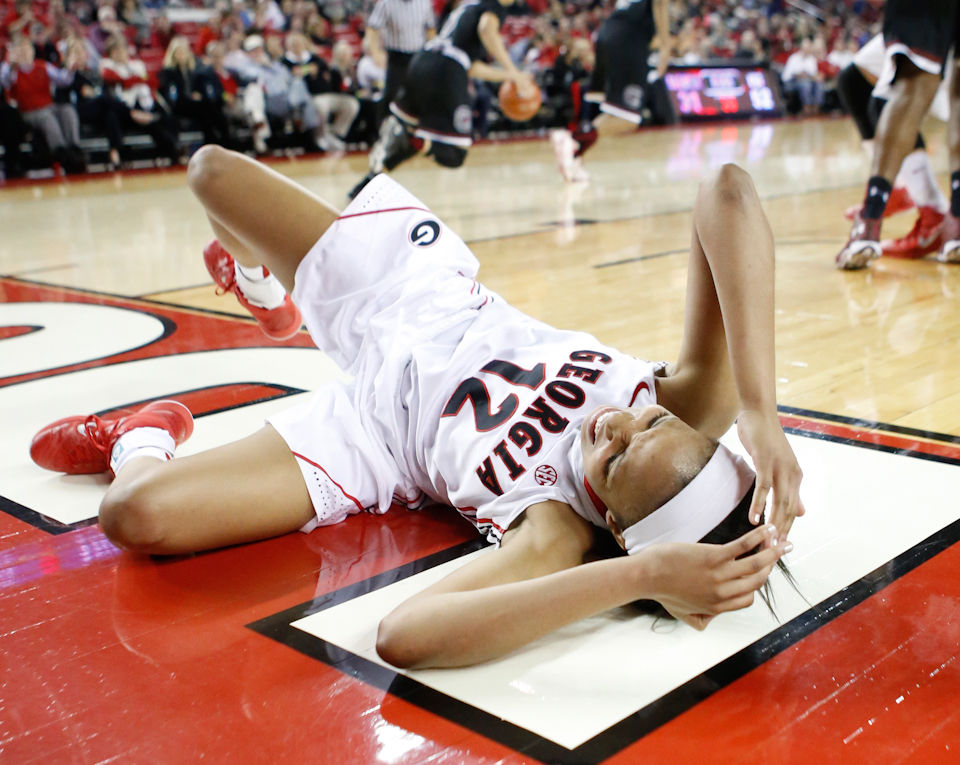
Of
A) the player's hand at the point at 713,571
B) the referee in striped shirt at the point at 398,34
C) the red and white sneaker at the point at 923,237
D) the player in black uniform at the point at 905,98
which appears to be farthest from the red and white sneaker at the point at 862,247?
the referee in striped shirt at the point at 398,34

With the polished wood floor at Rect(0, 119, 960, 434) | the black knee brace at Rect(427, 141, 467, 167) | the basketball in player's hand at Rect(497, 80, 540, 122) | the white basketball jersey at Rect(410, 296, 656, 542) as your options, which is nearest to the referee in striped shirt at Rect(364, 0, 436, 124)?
the black knee brace at Rect(427, 141, 467, 167)

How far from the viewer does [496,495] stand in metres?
1.59

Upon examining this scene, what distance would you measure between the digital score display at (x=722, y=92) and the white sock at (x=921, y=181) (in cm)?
1101

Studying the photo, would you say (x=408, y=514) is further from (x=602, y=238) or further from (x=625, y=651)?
(x=602, y=238)

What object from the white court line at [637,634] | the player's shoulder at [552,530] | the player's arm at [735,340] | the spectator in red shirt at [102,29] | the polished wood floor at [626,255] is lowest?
the polished wood floor at [626,255]

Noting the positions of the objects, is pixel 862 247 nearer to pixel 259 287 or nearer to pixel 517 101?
pixel 259 287

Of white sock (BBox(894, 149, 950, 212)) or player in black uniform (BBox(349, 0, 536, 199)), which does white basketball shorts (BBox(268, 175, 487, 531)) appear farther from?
player in black uniform (BBox(349, 0, 536, 199))

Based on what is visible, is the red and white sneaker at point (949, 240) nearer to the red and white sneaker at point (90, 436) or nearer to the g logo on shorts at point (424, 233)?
the g logo on shorts at point (424, 233)

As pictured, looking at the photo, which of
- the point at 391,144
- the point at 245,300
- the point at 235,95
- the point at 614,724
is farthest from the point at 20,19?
the point at 614,724

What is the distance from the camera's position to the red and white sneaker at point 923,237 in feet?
14.1

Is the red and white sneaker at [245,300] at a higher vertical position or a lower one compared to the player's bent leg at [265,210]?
lower

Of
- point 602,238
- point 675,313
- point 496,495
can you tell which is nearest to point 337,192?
point 602,238

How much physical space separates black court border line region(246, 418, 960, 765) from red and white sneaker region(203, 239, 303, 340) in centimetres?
96

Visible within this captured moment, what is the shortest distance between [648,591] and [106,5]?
10576 mm
